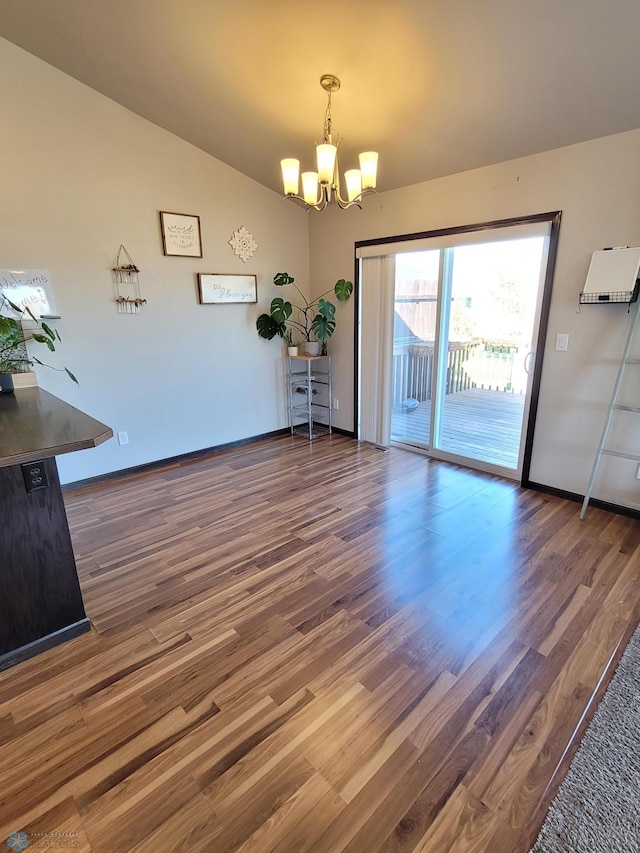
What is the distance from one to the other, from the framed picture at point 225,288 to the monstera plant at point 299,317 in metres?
0.25

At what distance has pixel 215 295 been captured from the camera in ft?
13.3

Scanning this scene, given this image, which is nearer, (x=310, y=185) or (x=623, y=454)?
(x=310, y=185)

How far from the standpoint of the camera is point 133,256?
352 centimetres

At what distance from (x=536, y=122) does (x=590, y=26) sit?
0.68 meters

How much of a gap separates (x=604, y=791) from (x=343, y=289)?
159 inches

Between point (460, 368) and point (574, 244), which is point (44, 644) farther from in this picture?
point (574, 244)

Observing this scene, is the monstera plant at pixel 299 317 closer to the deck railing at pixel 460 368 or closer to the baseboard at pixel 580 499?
the deck railing at pixel 460 368

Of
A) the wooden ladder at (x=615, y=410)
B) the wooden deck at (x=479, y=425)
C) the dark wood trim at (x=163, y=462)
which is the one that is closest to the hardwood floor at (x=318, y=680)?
the wooden ladder at (x=615, y=410)

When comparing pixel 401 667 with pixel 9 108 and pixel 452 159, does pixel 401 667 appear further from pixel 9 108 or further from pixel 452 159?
pixel 9 108

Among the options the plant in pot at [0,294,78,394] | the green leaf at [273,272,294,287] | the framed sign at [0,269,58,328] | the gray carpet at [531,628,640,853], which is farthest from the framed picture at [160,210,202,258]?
the gray carpet at [531,628,640,853]

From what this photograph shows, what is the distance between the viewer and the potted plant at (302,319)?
4.34 metres

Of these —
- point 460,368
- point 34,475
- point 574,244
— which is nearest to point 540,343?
point 574,244

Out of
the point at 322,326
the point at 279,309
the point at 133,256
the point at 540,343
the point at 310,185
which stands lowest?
the point at 540,343

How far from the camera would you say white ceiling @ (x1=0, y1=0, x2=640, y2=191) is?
6.89 feet
